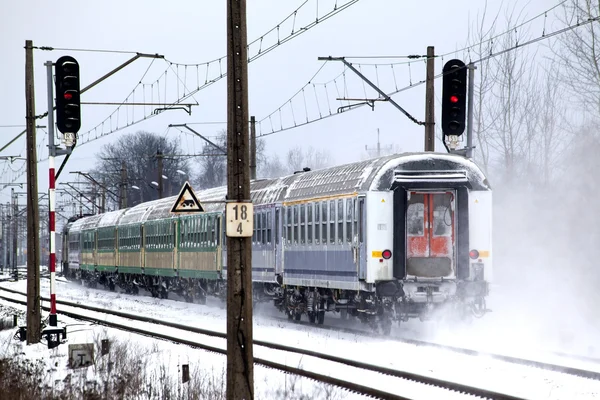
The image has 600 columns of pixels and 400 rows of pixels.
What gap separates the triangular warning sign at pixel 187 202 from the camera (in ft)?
66.4

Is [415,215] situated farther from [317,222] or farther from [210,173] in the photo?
[210,173]

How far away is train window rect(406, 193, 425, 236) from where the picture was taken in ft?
65.1

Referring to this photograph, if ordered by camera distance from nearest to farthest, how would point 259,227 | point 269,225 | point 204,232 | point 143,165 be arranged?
point 269,225
point 259,227
point 204,232
point 143,165

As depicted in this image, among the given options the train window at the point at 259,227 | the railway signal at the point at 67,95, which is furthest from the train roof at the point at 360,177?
the railway signal at the point at 67,95

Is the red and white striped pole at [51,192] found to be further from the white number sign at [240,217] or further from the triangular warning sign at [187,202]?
the white number sign at [240,217]

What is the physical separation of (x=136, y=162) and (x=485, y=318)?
307 ft

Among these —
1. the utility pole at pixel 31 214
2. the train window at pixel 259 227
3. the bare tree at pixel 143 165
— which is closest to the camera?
the utility pole at pixel 31 214

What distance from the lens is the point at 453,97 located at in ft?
67.5

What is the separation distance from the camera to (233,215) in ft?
36.6

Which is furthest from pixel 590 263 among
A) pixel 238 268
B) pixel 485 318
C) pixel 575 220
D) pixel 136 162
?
pixel 136 162

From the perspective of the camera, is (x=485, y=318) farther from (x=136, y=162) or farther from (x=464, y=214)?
(x=136, y=162)

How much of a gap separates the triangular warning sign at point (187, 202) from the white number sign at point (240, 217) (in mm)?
9024

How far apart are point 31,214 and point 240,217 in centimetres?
1273

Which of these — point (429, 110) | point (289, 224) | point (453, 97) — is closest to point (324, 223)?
point (289, 224)
